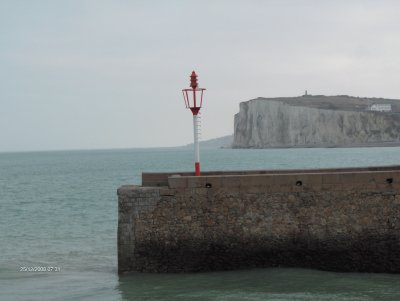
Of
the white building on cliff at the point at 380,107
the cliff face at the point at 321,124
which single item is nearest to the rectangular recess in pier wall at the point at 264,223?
the cliff face at the point at 321,124

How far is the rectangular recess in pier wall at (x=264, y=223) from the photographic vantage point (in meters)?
9.59

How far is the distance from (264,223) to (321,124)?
92.3 meters

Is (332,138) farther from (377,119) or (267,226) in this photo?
(267,226)

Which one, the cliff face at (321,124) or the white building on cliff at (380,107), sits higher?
the white building on cliff at (380,107)

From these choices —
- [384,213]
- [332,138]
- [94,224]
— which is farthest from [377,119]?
[384,213]

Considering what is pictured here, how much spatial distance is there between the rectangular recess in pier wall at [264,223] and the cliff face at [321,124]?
90.4 metres

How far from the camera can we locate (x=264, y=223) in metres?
9.76

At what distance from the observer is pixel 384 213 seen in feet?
31.3

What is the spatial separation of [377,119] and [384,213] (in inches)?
3695
